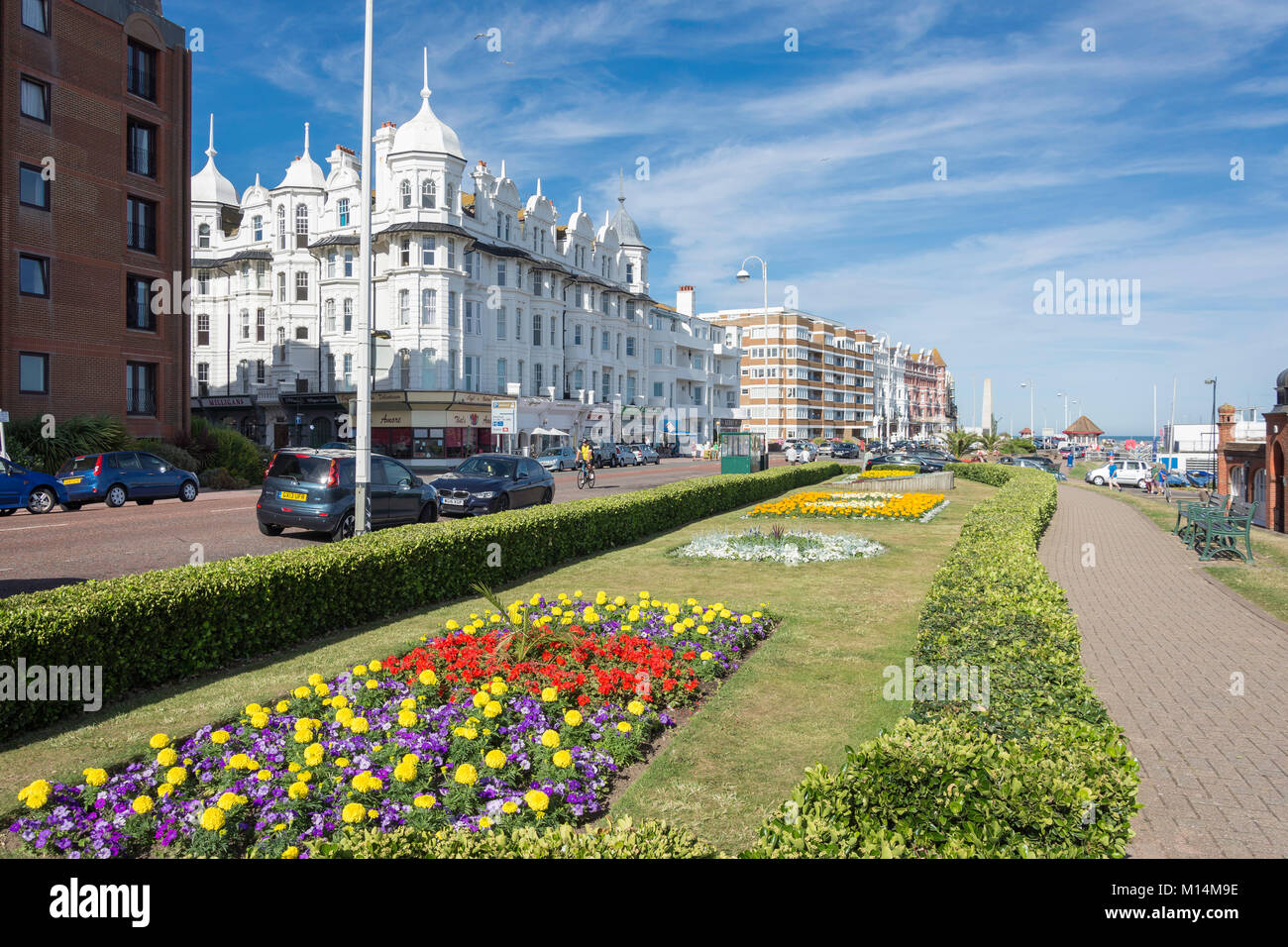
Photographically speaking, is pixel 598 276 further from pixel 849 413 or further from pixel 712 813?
pixel 849 413

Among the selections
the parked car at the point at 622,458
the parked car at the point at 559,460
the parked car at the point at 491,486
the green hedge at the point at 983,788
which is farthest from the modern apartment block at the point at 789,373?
the green hedge at the point at 983,788

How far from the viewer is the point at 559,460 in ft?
153

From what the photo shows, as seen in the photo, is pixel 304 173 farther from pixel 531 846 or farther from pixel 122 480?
pixel 531 846

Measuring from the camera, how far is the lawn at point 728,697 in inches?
208

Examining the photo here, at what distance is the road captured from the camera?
40.5 ft

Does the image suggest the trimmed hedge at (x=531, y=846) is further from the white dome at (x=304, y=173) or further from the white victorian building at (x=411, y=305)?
the white dome at (x=304, y=173)

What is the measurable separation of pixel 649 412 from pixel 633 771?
2716 inches

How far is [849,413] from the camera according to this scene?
133500 mm

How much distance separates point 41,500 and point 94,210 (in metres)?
15.2

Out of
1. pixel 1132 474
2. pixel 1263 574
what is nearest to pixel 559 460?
pixel 1132 474

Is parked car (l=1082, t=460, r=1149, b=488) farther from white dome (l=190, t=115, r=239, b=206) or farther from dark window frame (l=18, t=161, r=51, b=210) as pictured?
white dome (l=190, t=115, r=239, b=206)

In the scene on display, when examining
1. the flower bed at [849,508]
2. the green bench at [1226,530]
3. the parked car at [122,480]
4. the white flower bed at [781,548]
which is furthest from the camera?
the flower bed at [849,508]

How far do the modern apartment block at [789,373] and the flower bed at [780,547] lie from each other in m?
92.2
